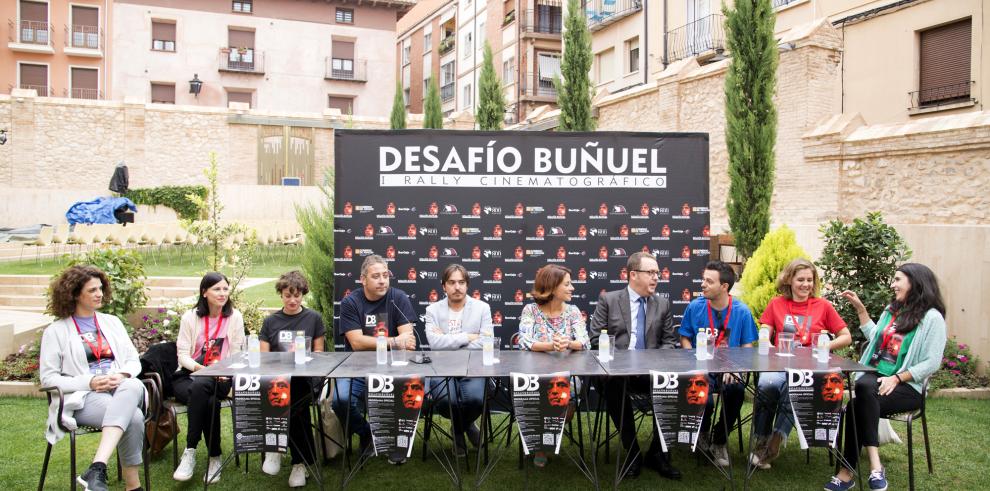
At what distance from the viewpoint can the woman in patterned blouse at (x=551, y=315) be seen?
485 centimetres

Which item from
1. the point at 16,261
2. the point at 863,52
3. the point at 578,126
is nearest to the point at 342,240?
the point at 578,126

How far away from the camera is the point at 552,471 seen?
4.70 metres

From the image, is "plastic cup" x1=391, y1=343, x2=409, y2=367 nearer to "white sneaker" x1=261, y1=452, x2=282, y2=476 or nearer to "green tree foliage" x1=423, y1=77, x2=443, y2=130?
"white sneaker" x1=261, y1=452, x2=282, y2=476

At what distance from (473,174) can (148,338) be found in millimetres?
3617

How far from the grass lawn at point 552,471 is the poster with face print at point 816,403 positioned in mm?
473

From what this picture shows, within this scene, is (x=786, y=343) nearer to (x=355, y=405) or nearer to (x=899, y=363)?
(x=899, y=363)

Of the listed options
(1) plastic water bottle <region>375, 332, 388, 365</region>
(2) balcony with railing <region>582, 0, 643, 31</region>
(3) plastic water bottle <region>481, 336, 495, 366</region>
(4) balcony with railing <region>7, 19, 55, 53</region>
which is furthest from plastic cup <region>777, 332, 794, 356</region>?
(4) balcony with railing <region>7, 19, 55, 53</region>

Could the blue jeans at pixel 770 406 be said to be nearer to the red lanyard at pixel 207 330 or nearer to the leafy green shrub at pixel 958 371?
the leafy green shrub at pixel 958 371

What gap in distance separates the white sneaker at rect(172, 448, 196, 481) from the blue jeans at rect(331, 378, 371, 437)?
89cm

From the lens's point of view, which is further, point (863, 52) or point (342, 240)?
point (863, 52)

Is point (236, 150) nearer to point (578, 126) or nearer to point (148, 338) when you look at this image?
point (578, 126)

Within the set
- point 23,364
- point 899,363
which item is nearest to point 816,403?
point 899,363

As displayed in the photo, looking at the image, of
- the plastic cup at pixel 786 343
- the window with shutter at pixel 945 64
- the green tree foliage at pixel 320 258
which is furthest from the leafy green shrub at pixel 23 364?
the window with shutter at pixel 945 64

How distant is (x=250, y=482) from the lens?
4.57m
